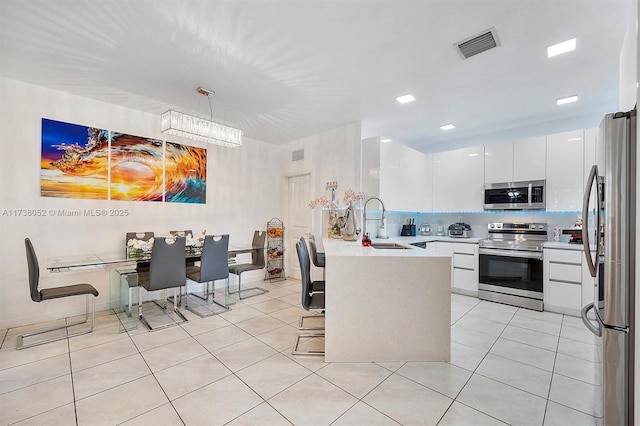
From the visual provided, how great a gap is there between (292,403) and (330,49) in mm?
2763

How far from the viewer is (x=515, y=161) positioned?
415 cm

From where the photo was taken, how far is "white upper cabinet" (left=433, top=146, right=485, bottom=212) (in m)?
4.52

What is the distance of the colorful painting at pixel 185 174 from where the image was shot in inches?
163

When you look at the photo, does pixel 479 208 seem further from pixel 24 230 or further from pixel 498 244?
pixel 24 230

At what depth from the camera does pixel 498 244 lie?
409 cm

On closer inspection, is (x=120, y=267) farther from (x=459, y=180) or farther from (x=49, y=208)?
(x=459, y=180)

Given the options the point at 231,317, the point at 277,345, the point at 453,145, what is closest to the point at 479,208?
the point at 453,145

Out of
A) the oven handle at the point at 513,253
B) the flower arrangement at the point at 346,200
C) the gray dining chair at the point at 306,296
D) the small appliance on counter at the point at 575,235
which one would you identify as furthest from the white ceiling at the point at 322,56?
the oven handle at the point at 513,253

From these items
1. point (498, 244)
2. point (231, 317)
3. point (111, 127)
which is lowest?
point (231, 317)

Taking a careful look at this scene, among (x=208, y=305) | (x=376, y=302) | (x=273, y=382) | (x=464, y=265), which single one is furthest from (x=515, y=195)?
(x=208, y=305)

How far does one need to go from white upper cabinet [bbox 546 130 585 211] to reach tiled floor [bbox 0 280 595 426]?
1.72 m

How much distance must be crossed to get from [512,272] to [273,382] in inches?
141

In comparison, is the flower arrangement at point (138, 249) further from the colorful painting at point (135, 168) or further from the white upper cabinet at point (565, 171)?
the white upper cabinet at point (565, 171)

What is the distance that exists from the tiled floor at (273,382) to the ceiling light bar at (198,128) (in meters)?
2.17
